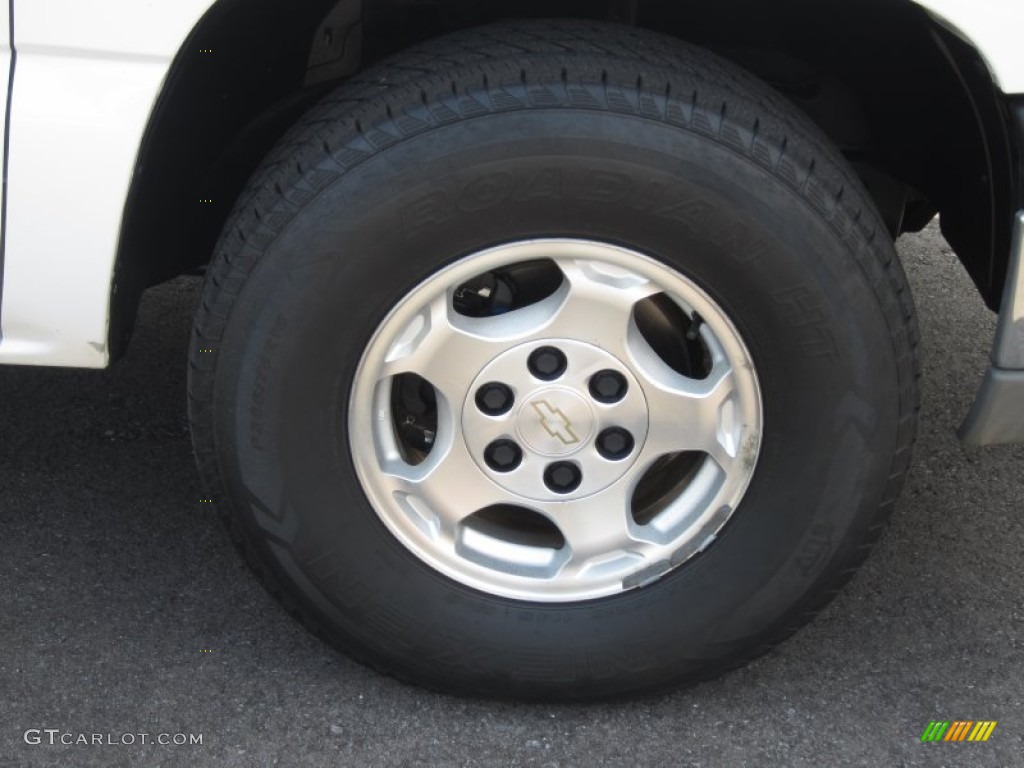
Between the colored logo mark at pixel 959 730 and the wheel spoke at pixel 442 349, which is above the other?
the wheel spoke at pixel 442 349

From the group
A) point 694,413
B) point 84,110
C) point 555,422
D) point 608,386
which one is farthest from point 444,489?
point 84,110

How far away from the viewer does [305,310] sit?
1.97m

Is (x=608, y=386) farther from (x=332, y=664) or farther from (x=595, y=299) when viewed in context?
(x=332, y=664)

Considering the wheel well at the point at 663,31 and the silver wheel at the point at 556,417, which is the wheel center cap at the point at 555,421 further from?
the wheel well at the point at 663,31

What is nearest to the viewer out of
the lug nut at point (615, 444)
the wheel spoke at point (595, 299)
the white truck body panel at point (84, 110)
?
the white truck body panel at point (84, 110)

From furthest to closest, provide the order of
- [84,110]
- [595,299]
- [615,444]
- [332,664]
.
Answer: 1. [332,664]
2. [615,444]
3. [595,299]
4. [84,110]

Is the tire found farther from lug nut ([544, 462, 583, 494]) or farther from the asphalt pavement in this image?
the asphalt pavement

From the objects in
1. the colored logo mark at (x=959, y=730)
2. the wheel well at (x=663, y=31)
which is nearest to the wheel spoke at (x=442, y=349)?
the wheel well at (x=663, y=31)

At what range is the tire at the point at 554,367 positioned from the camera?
1909 millimetres

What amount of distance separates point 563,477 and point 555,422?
12cm

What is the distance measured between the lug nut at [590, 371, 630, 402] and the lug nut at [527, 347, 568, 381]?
0.06m

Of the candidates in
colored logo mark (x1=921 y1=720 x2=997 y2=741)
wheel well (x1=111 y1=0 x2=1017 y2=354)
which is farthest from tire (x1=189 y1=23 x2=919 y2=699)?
colored logo mark (x1=921 y1=720 x2=997 y2=741)

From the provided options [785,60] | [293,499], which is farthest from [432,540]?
[785,60]

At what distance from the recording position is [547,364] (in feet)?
6.73
